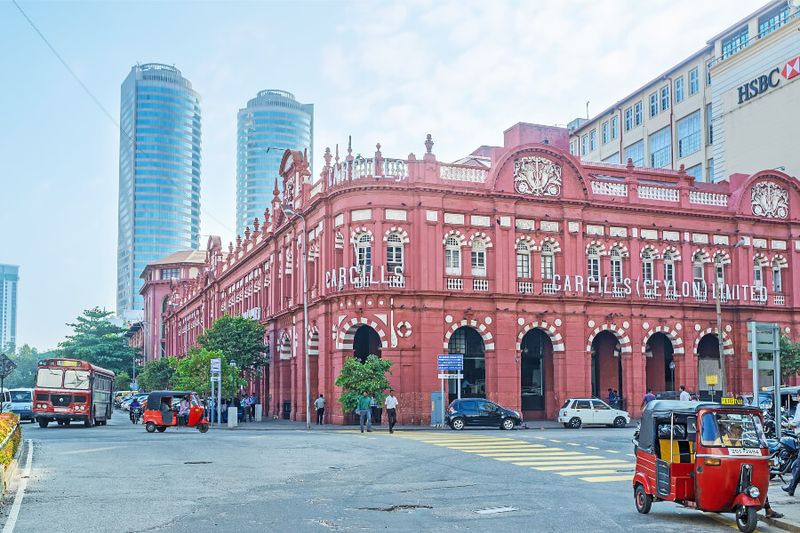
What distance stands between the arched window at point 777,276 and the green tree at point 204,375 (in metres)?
32.4

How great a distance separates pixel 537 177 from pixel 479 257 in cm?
565

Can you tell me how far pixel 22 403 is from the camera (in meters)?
51.6

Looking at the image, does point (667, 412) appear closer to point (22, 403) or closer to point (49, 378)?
point (49, 378)

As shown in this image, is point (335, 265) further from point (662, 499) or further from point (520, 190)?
point (662, 499)

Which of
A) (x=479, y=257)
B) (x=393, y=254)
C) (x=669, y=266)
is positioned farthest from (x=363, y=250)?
A: (x=669, y=266)

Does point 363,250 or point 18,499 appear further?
point 363,250

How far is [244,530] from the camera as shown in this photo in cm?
1349

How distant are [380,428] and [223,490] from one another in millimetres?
23939

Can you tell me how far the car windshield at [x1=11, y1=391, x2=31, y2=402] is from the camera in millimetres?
52344

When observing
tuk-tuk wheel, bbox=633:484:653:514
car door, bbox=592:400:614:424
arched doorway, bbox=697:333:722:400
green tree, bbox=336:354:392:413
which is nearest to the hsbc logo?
arched doorway, bbox=697:333:722:400

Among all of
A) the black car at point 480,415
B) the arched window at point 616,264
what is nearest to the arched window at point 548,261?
the arched window at point 616,264

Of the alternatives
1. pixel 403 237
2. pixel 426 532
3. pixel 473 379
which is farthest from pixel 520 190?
pixel 426 532

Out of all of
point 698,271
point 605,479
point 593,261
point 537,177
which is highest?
point 537,177

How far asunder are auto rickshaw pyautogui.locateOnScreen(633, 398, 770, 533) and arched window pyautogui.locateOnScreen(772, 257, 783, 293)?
4347cm
